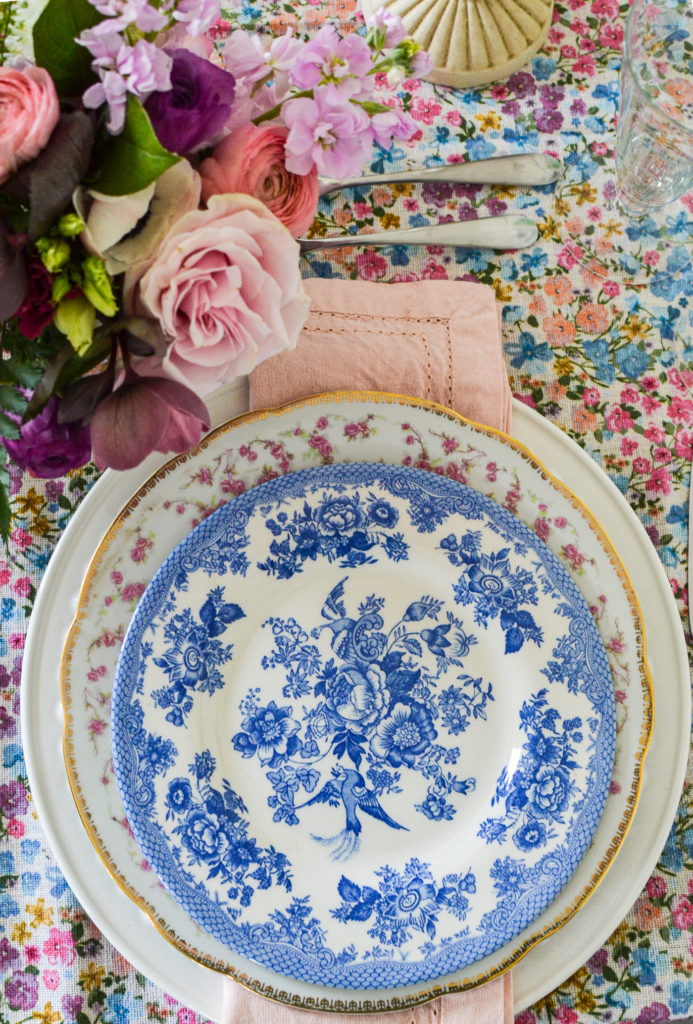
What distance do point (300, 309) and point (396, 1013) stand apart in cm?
55

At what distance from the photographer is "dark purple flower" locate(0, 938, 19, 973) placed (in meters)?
0.71

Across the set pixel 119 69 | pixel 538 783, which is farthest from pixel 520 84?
pixel 538 783

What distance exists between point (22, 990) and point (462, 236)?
0.77 meters

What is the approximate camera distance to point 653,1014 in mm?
710

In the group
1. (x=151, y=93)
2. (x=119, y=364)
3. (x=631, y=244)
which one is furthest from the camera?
(x=631, y=244)

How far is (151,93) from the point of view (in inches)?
17.0

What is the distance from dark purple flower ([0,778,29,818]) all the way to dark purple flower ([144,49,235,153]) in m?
0.55

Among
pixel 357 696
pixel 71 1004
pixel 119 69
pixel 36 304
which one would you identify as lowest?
pixel 71 1004

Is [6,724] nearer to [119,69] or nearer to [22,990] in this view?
[22,990]

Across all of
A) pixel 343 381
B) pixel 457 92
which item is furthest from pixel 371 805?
pixel 457 92

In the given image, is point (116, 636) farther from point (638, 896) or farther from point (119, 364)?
point (638, 896)

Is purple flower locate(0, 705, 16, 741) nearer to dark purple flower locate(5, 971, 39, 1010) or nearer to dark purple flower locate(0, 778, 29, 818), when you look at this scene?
dark purple flower locate(0, 778, 29, 818)

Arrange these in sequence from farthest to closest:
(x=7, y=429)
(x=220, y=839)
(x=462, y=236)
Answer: (x=462, y=236)
(x=220, y=839)
(x=7, y=429)

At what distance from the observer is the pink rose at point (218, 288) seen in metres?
0.42
